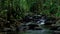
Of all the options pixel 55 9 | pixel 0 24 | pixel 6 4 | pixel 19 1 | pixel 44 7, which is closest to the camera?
pixel 0 24

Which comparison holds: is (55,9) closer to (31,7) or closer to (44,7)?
(44,7)

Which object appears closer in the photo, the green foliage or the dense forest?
the dense forest

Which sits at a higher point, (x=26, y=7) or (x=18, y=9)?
(x=18, y=9)

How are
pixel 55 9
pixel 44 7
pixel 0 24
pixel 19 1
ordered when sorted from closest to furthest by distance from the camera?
pixel 0 24
pixel 19 1
pixel 55 9
pixel 44 7

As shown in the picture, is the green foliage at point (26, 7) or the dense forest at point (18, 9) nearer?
the dense forest at point (18, 9)

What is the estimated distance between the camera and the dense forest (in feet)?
80.4

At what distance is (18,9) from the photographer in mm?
31266

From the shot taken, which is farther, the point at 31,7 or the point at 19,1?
the point at 31,7

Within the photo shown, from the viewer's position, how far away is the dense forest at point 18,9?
2451 centimetres

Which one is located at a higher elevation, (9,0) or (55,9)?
(9,0)

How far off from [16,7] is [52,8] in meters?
11.2

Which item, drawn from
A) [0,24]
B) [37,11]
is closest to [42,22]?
[0,24]

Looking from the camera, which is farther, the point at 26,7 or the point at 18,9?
the point at 26,7

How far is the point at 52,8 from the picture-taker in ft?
132
